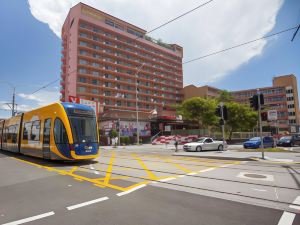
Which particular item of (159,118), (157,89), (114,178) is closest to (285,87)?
(157,89)

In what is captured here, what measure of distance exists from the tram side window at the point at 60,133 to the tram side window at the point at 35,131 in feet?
7.97

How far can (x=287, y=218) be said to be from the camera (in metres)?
4.06

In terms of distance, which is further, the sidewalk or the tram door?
the sidewalk

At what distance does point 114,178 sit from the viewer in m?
7.89

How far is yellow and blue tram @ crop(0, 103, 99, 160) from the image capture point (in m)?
11.2

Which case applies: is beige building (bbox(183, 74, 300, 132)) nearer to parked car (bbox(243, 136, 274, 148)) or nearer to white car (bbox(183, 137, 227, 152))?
parked car (bbox(243, 136, 274, 148))

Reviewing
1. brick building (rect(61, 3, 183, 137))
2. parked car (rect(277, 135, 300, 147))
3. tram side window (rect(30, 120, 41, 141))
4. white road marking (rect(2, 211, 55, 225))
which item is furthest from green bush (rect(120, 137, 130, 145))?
white road marking (rect(2, 211, 55, 225))

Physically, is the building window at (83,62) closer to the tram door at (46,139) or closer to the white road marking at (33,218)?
the tram door at (46,139)

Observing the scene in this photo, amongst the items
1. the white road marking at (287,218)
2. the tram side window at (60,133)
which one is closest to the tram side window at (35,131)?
the tram side window at (60,133)

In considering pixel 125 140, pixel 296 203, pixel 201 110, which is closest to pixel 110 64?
pixel 201 110

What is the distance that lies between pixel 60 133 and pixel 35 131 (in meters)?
3.57

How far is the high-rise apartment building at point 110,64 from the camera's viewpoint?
63.8 metres

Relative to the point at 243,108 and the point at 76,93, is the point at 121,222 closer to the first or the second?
the point at 243,108

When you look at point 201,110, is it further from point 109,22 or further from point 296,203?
point 109,22
